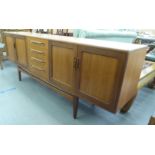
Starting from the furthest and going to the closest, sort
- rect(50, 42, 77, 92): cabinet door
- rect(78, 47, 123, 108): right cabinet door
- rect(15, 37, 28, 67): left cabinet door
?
1. rect(15, 37, 28, 67): left cabinet door
2. rect(50, 42, 77, 92): cabinet door
3. rect(78, 47, 123, 108): right cabinet door

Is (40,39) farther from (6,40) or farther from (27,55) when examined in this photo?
(6,40)

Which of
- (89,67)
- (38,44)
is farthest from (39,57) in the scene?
(89,67)

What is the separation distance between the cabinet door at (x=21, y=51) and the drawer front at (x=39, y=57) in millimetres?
156

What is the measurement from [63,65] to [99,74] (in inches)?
18.3

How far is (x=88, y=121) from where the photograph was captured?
1.67m

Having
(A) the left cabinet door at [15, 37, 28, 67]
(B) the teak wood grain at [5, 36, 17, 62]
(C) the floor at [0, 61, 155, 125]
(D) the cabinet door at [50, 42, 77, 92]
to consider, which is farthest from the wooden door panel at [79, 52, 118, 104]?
(B) the teak wood grain at [5, 36, 17, 62]

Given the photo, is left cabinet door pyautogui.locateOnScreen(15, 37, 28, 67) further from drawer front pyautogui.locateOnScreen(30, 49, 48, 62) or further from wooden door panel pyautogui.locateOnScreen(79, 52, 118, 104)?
wooden door panel pyautogui.locateOnScreen(79, 52, 118, 104)

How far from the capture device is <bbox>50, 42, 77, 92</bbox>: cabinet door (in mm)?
1445

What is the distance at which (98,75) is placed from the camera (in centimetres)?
127

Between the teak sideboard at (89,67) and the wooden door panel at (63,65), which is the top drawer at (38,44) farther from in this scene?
the wooden door panel at (63,65)

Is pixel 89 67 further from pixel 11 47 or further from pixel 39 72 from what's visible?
pixel 11 47

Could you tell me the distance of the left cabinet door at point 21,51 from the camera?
2097mm

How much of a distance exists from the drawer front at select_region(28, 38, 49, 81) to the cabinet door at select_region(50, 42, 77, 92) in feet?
0.39
